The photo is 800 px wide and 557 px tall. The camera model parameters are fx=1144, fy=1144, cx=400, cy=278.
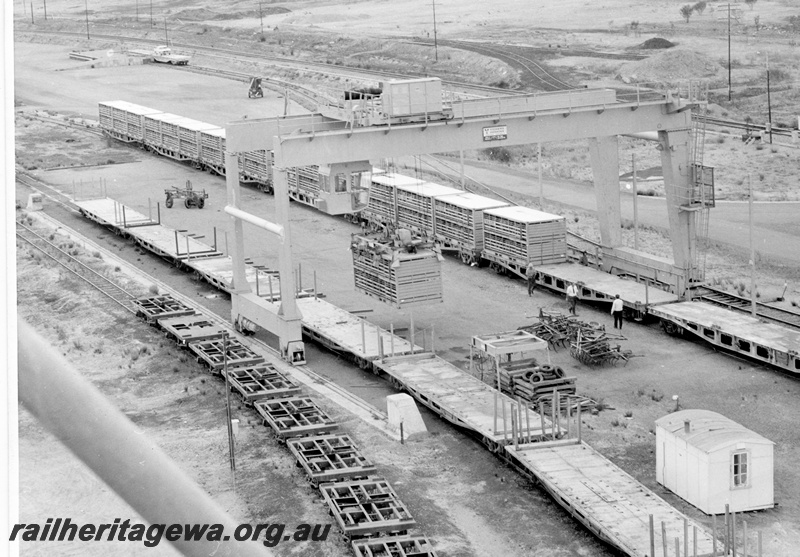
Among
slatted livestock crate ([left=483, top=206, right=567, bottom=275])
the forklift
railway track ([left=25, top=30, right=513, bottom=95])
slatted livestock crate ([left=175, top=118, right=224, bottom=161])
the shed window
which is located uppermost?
railway track ([left=25, top=30, right=513, bottom=95])

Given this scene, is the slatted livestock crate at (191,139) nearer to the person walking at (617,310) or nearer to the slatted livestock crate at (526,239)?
the slatted livestock crate at (526,239)

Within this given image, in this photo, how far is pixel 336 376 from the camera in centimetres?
2894

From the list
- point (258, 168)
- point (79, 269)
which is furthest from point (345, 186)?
point (258, 168)

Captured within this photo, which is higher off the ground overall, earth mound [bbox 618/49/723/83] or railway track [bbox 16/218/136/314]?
earth mound [bbox 618/49/723/83]

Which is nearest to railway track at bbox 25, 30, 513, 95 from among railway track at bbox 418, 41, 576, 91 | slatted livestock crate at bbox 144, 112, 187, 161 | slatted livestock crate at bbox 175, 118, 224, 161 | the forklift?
railway track at bbox 418, 41, 576, 91

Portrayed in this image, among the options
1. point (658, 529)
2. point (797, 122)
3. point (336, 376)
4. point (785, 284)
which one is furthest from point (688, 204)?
point (797, 122)

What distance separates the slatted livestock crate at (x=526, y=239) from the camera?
37375 mm

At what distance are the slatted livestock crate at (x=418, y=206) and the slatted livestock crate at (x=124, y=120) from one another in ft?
89.1

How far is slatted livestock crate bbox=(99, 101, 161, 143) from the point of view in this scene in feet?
221

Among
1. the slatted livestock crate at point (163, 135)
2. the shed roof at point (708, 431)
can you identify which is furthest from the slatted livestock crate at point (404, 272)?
the slatted livestock crate at point (163, 135)

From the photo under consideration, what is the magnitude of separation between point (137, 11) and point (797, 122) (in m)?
125

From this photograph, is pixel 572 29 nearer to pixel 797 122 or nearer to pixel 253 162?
pixel 797 122

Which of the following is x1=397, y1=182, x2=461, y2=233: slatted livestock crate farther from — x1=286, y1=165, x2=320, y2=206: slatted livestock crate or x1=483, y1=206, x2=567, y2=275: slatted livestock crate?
x1=286, y1=165, x2=320, y2=206: slatted livestock crate

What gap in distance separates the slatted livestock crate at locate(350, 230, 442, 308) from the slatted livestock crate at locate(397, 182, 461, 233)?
519 inches
